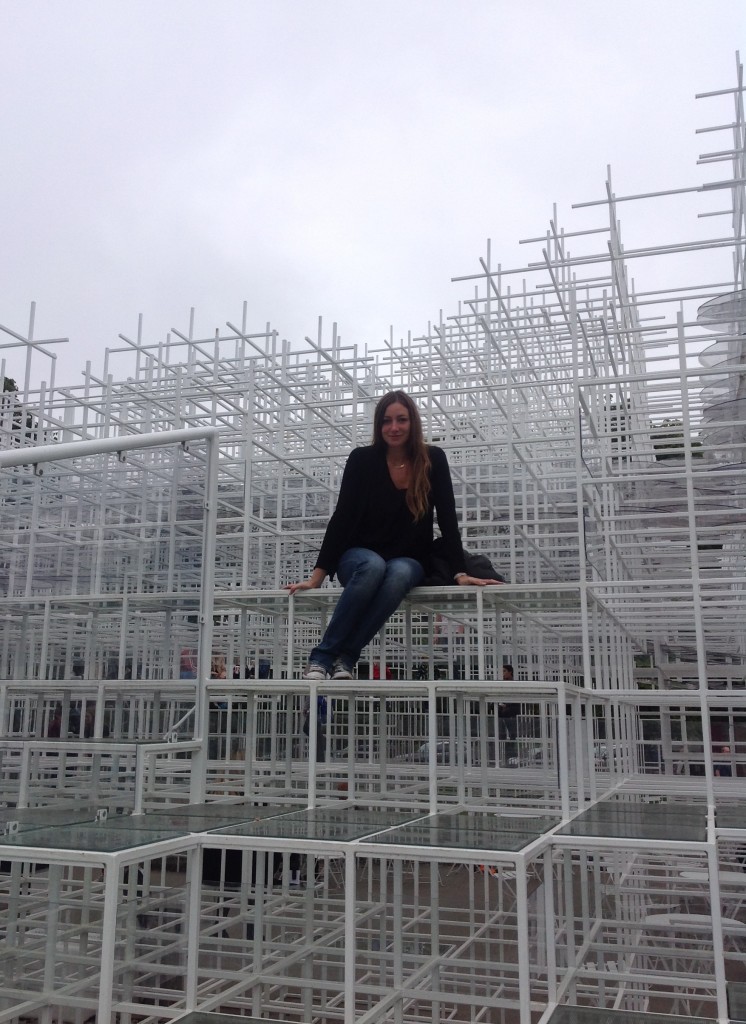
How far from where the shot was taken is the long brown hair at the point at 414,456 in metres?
5.38

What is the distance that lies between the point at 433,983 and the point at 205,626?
2.36 meters

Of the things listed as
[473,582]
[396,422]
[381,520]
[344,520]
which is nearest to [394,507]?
Answer: [381,520]

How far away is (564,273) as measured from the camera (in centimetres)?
1275

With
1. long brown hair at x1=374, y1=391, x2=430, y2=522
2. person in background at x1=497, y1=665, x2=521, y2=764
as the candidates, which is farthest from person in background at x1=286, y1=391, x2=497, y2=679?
person in background at x1=497, y1=665, x2=521, y2=764

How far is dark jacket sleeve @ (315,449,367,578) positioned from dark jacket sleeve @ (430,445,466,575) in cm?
41

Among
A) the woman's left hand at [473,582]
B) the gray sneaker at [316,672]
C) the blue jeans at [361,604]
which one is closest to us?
the gray sneaker at [316,672]

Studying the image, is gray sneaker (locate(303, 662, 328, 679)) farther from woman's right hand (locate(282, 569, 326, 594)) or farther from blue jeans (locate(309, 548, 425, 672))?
Answer: woman's right hand (locate(282, 569, 326, 594))

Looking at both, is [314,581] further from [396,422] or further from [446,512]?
[396,422]

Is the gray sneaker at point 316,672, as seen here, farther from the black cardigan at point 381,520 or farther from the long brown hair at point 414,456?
the long brown hair at point 414,456

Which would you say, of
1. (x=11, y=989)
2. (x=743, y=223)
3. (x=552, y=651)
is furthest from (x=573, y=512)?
(x=11, y=989)

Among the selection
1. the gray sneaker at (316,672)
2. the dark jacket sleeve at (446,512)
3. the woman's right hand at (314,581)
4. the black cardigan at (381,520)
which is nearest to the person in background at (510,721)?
the dark jacket sleeve at (446,512)

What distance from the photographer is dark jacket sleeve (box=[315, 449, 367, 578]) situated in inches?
211

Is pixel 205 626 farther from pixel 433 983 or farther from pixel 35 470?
pixel 433 983

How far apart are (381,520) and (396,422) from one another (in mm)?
548
